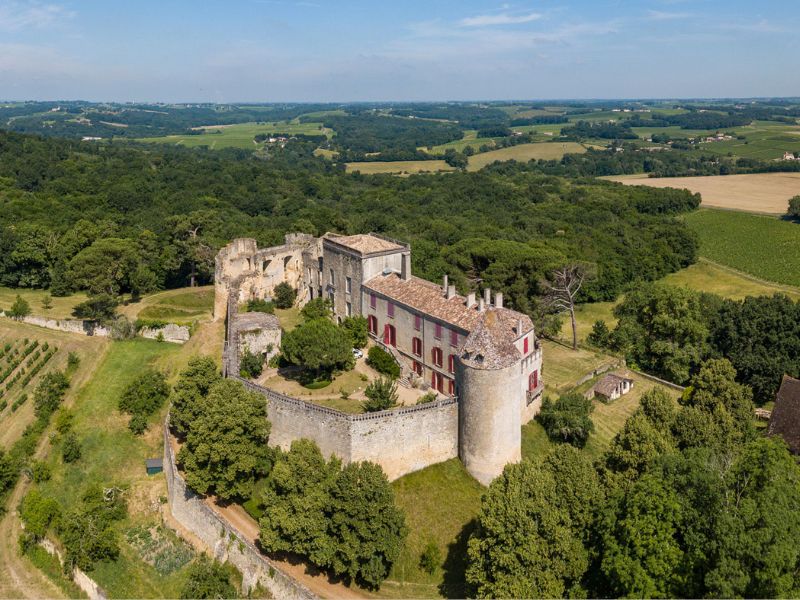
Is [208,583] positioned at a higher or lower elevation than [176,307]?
lower

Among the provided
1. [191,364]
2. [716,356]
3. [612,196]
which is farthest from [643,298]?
[612,196]

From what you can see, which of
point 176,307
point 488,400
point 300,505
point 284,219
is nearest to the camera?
point 300,505

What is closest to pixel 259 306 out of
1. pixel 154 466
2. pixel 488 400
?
pixel 154 466

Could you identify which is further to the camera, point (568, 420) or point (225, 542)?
point (568, 420)

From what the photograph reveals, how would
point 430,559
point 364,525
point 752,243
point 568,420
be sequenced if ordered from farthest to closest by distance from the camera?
point 752,243 → point 568,420 → point 430,559 → point 364,525

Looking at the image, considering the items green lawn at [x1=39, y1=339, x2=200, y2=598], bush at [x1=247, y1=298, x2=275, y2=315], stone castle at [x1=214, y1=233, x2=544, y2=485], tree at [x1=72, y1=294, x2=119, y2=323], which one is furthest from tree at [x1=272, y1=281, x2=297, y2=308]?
tree at [x1=72, y1=294, x2=119, y2=323]

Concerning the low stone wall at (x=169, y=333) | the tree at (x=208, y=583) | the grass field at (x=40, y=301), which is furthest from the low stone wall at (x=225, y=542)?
the grass field at (x=40, y=301)

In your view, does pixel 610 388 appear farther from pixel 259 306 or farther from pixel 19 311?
pixel 19 311

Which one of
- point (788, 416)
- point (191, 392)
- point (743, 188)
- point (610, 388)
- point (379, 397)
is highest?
point (379, 397)
